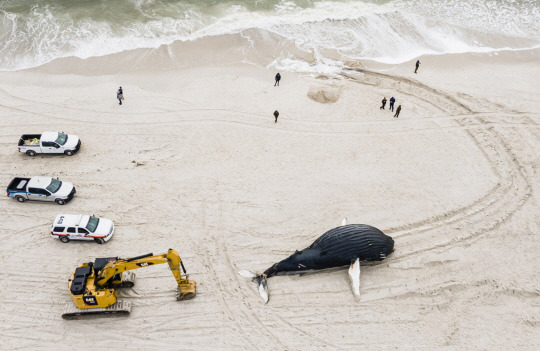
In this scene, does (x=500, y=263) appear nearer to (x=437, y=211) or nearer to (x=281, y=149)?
(x=437, y=211)

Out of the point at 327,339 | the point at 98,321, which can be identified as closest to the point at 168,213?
the point at 98,321

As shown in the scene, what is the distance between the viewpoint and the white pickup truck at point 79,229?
1638cm

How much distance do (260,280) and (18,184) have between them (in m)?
12.8

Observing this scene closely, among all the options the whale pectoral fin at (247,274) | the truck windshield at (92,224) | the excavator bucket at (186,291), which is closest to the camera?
the excavator bucket at (186,291)

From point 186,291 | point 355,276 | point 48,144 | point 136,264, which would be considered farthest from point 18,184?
point 355,276

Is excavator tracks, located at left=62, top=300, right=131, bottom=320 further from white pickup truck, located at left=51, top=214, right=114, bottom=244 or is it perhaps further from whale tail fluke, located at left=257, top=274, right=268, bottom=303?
whale tail fluke, located at left=257, top=274, right=268, bottom=303

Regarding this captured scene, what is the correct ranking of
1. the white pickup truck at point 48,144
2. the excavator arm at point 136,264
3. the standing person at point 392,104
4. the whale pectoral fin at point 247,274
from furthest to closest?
the standing person at point 392,104 < the white pickup truck at point 48,144 < the whale pectoral fin at point 247,274 < the excavator arm at point 136,264

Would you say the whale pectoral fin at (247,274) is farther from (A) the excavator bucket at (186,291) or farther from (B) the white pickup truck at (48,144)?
(B) the white pickup truck at (48,144)

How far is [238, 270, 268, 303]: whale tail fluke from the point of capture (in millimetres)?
15119

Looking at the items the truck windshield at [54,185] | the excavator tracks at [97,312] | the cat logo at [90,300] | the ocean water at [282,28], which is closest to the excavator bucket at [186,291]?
the excavator tracks at [97,312]

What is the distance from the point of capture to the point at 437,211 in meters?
18.7

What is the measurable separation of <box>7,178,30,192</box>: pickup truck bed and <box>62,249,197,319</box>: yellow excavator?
21.5ft

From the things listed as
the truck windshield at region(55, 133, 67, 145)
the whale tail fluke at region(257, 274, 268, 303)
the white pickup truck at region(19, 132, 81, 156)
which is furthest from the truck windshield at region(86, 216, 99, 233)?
the whale tail fluke at region(257, 274, 268, 303)

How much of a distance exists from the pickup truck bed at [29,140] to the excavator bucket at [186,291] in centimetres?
1274
